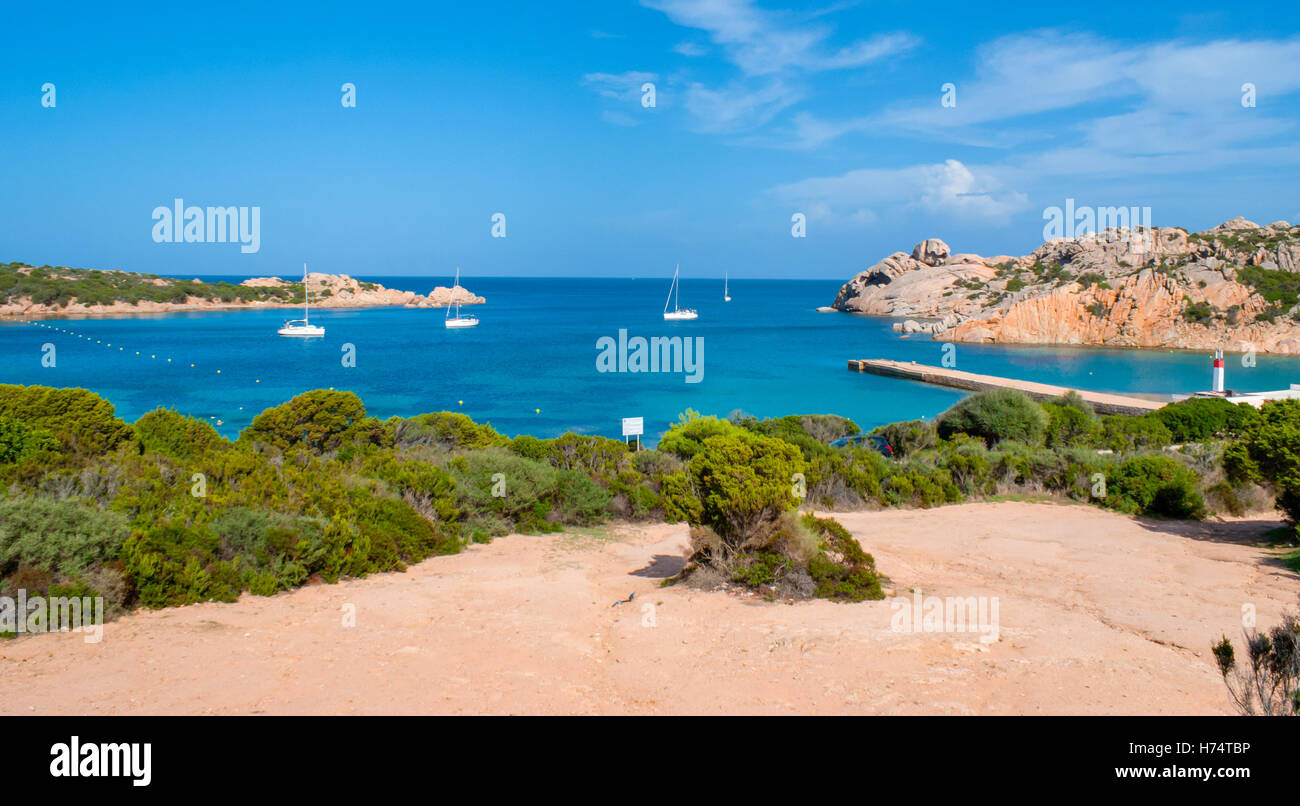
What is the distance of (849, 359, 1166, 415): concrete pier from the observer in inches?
1380

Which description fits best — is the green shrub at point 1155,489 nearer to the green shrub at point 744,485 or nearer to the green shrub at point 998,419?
the green shrub at point 998,419

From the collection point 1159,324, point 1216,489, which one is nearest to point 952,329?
point 1159,324

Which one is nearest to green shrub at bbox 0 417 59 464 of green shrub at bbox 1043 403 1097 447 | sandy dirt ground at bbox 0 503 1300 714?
sandy dirt ground at bbox 0 503 1300 714

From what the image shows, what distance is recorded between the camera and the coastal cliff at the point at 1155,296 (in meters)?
63.7

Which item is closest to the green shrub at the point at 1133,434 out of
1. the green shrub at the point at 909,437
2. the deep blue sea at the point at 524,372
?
the green shrub at the point at 909,437

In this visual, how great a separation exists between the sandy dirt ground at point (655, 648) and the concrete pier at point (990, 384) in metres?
25.6

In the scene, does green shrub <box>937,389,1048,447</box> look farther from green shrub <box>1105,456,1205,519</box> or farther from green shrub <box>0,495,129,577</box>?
green shrub <box>0,495,129,577</box>

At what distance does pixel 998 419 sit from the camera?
2086 cm

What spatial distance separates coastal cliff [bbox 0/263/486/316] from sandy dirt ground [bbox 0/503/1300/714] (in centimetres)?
10150

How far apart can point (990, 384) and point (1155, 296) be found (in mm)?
33243

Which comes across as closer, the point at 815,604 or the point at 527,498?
the point at 815,604
